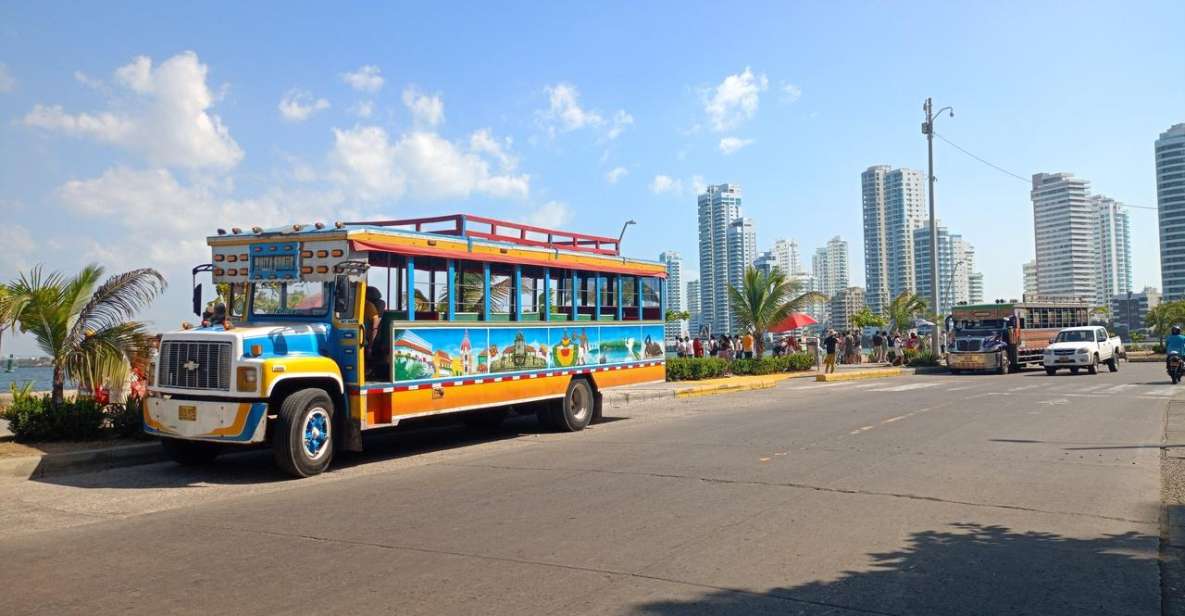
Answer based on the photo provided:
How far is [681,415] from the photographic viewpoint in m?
16.9

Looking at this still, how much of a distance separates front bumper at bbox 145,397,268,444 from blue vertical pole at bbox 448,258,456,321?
10.4 ft

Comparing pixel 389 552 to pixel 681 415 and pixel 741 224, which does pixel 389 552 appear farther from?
pixel 741 224

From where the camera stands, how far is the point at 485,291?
500 inches

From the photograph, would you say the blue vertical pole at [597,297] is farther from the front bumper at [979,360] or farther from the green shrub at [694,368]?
the front bumper at [979,360]

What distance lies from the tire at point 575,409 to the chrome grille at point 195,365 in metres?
5.99

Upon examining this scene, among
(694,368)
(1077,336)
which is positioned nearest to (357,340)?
(694,368)

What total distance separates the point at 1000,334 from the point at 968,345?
1.36 meters

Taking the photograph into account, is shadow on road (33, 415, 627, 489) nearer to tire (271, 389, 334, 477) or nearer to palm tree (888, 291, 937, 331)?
tire (271, 389, 334, 477)

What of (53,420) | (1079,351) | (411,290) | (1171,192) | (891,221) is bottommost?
(53,420)

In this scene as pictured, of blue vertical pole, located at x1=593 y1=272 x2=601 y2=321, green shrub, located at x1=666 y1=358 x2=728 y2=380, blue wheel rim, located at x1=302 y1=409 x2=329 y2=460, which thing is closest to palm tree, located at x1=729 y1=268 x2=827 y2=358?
green shrub, located at x1=666 y1=358 x2=728 y2=380

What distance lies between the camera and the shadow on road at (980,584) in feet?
16.1

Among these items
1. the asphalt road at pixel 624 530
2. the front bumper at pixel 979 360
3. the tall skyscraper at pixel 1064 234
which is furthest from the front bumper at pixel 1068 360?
the tall skyscraper at pixel 1064 234

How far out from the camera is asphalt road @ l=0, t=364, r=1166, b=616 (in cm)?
519

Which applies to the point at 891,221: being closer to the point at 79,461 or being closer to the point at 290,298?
the point at 290,298
